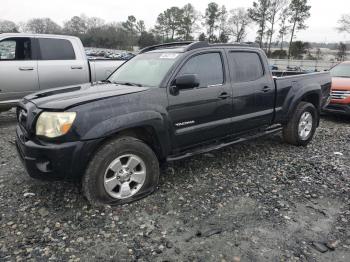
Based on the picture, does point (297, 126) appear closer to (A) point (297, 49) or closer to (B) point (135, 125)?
(B) point (135, 125)

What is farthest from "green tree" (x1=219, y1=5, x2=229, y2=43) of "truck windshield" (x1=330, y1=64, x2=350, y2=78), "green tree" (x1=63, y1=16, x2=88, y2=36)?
"truck windshield" (x1=330, y1=64, x2=350, y2=78)

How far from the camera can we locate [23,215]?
3.37 m

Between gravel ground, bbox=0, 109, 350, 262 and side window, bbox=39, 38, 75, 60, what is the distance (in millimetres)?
2979

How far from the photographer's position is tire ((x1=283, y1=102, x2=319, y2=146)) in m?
5.50

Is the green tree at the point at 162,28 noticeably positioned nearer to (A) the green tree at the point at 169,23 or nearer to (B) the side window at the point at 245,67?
(A) the green tree at the point at 169,23

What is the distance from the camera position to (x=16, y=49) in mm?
6719

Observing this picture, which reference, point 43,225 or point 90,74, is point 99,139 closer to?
point 43,225

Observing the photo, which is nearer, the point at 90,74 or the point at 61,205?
the point at 61,205

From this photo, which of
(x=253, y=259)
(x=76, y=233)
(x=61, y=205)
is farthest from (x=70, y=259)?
(x=253, y=259)

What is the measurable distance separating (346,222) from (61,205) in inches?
120

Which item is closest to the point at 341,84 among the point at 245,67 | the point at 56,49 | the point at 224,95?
the point at 245,67

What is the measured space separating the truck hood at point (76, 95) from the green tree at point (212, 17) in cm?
5460

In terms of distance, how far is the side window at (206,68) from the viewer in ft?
13.2

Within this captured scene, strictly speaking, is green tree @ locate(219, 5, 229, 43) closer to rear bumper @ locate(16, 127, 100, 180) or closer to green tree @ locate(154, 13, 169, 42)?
green tree @ locate(154, 13, 169, 42)
